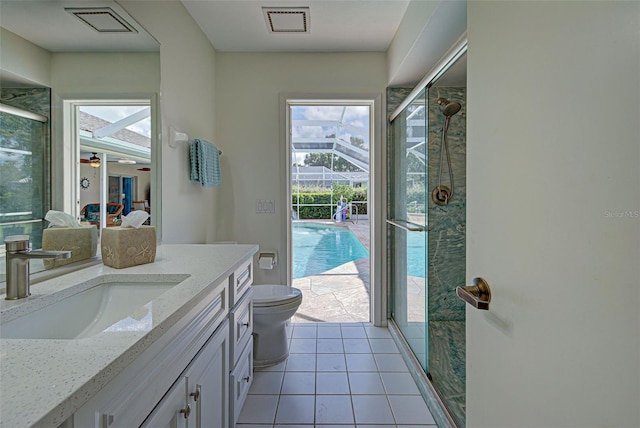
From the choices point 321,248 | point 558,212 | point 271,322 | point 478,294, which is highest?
point 558,212

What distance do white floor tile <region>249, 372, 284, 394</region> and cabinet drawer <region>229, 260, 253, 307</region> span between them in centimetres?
65

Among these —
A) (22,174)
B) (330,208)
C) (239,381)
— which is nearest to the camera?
(22,174)

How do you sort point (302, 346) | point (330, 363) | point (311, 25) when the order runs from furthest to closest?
point (302, 346) < point (311, 25) < point (330, 363)

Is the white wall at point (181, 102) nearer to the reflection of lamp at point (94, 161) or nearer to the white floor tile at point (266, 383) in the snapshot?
the reflection of lamp at point (94, 161)

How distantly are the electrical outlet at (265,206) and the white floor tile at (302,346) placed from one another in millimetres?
1083

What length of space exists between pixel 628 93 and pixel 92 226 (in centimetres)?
162

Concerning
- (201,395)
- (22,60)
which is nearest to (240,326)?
(201,395)

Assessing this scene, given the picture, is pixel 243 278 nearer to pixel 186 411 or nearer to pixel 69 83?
pixel 186 411

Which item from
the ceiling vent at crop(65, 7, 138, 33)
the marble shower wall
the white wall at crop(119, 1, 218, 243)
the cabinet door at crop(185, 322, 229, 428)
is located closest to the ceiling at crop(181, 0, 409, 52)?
the white wall at crop(119, 1, 218, 243)

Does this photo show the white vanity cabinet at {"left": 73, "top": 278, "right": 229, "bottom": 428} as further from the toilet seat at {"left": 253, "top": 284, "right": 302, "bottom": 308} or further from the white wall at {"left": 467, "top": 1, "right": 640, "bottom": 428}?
the white wall at {"left": 467, "top": 1, "right": 640, "bottom": 428}

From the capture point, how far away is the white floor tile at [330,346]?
2246mm

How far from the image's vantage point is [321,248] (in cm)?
711

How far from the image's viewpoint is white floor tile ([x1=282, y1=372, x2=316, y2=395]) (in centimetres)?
179

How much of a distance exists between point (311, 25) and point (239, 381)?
92.1 inches
